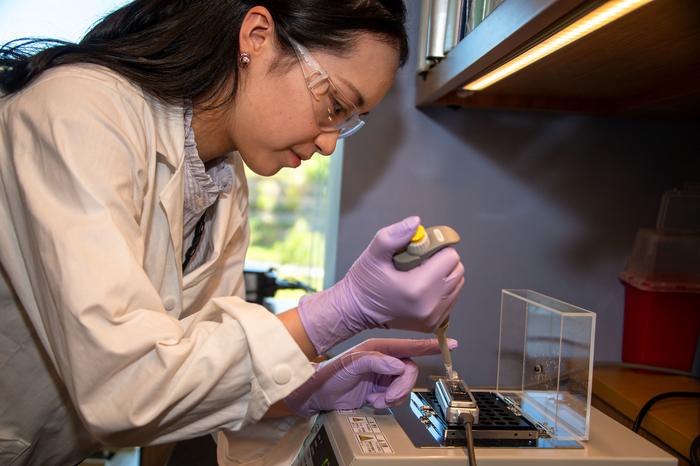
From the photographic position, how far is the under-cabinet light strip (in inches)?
29.4

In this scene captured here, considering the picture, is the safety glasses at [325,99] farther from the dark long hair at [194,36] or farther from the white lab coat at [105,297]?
the white lab coat at [105,297]

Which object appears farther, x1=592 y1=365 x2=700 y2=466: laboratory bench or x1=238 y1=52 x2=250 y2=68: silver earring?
x1=592 y1=365 x2=700 y2=466: laboratory bench

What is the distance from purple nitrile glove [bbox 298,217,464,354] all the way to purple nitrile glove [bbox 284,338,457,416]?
9 centimetres

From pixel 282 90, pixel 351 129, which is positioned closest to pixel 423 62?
pixel 351 129

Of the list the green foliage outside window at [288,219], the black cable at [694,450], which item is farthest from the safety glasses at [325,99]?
the green foliage outside window at [288,219]

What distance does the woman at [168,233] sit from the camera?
2.27ft

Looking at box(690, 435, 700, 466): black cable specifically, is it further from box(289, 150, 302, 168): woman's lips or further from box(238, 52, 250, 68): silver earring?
box(238, 52, 250, 68): silver earring

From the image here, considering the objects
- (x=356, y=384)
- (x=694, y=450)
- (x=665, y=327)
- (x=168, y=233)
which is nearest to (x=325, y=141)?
(x=168, y=233)

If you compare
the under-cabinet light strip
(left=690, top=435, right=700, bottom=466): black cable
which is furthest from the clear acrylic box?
the under-cabinet light strip

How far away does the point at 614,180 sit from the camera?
5.48 ft

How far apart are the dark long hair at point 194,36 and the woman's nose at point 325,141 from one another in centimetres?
14

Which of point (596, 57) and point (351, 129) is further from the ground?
point (596, 57)

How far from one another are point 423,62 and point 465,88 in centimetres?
12

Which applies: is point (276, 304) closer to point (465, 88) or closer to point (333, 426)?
point (465, 88)
